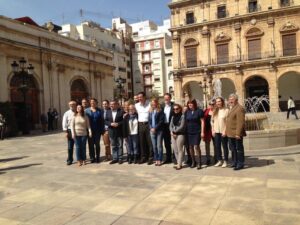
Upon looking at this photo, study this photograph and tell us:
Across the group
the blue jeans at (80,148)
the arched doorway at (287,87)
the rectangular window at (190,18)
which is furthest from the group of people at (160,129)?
the rectangular window at (190,18)

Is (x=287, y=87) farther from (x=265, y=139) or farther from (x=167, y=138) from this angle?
(x=167, y=138)

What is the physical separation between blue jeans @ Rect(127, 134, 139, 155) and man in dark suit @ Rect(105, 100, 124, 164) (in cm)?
31

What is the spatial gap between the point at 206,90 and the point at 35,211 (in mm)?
34715

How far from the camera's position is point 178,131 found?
7797mm

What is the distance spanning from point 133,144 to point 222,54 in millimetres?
31281

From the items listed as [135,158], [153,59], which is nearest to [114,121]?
[135,158]

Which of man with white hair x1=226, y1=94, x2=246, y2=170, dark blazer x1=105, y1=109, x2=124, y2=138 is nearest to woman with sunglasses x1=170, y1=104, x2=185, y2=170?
man with white hair x1=226, y1=94, x2=246, y2=170

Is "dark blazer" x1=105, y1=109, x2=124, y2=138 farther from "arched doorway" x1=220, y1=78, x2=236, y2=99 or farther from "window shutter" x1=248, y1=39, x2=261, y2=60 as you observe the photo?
"arched doorway" x1=220, y1=78, x2=236, y2=99

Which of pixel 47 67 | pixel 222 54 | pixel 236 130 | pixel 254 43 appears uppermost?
pixel 254 43

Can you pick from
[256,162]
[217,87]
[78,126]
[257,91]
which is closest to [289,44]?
[257,91]

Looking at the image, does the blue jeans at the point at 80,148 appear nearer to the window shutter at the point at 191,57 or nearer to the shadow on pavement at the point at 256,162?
the shadow on pavement at the point at 256,162

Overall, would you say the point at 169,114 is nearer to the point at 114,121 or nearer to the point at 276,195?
the point at 114,121

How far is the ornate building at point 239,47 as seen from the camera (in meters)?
35.1

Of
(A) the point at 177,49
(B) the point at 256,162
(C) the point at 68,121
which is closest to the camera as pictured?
(B) the point at 256,162
